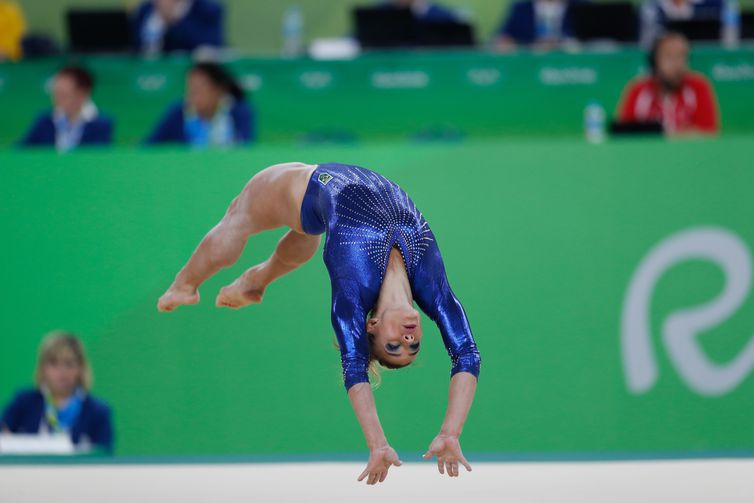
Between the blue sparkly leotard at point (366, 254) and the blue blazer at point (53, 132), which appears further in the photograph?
the blue blazer at point (53, 132)

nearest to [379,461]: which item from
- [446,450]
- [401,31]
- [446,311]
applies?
[446,450]

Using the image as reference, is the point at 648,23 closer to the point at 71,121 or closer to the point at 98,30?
the point at 98,30

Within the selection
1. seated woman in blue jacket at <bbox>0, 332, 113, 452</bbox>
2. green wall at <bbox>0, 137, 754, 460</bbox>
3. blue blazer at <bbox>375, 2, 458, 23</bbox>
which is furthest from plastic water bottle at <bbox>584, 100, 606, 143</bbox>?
seated woman in blue jacket at <bbox>0, 332, 113, 452</bbox>

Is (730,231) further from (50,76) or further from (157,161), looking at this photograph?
(50,76)

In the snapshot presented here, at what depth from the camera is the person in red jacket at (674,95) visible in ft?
23.3

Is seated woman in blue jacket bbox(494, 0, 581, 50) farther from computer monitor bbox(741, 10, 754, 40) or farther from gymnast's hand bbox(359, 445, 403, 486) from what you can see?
gymnast's hand bbox(359, 445, 403, 486)

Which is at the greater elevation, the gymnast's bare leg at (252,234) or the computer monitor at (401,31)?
the computer monitor at (401,31)

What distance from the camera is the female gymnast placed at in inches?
159

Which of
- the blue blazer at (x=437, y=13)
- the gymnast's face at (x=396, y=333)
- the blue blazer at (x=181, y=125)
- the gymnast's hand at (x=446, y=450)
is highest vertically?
the blue blazer at (x=437, y=13)

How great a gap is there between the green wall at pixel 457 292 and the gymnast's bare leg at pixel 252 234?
0.99 metres

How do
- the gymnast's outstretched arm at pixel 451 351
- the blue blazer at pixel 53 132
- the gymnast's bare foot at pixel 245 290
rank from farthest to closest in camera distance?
1. the blue blazer at pixel 53 132
2. the gymnast's bare foot at pixel 245 290
3. the gymnast's outstretched arm at pixel 451 351

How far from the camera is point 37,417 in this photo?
6.11 meters

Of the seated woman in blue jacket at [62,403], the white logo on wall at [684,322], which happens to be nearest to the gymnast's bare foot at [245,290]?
the seated woman in blue jacket at [62,403]

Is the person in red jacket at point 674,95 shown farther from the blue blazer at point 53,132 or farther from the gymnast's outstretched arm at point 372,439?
the gymnast's outstretched arm at point 372,439
